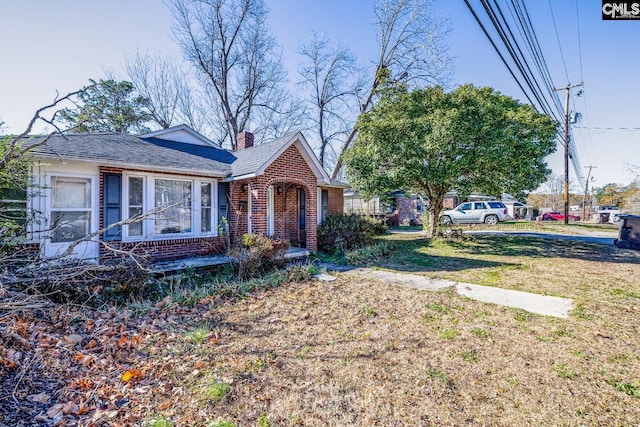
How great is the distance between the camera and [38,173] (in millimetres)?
6566

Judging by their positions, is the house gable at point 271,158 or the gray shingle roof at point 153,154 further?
the house gable at point 271,158

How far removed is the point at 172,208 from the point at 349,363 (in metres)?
7.41

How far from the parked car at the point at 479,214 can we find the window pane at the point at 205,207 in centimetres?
1825

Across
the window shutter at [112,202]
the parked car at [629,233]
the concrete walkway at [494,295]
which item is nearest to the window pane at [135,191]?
the window shutter at [112,202]

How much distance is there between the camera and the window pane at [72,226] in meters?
7.03

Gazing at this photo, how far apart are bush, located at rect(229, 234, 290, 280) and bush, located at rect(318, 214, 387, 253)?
3313 millimetres

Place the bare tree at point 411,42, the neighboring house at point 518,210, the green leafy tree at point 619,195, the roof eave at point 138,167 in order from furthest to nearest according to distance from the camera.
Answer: the neighboring house at point 518,210 < the green leafy tree at point 619,195 < the bare tree at point 411,42 < the roof eave at point 138,167

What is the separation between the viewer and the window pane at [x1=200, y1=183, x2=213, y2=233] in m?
9.39

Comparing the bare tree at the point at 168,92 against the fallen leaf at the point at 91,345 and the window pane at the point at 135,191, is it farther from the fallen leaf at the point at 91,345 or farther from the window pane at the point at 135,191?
the fallen leaf at the point at 91,345

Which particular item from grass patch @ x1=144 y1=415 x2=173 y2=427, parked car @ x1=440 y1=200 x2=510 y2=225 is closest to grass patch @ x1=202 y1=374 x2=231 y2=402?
grass patch @ x1=144 y1=415 x2=173 y2=427

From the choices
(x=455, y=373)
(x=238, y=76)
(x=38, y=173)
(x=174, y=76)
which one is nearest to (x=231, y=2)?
(x=238, y=76)

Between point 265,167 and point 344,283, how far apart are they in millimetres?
4215

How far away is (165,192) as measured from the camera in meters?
8.70

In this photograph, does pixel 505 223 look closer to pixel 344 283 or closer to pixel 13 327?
pixel 344 283
